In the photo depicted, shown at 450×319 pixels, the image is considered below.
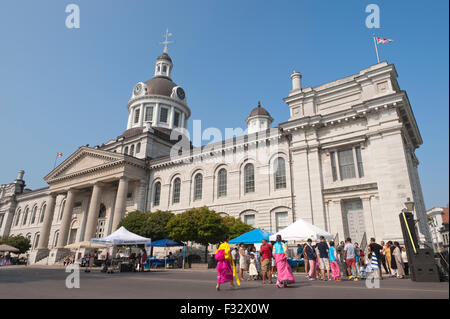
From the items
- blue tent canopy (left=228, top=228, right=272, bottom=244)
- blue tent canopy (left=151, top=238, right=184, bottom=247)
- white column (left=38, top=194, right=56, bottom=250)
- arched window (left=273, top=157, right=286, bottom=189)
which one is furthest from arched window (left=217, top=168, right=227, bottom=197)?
white column (left=38, top=194, right=56, bottom=250)

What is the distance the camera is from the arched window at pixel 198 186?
31897 mm

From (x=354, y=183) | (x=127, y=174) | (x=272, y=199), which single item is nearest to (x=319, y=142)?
(x=354, y=183)

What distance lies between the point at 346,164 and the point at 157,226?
18.2 m

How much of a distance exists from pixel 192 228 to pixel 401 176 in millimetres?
16111

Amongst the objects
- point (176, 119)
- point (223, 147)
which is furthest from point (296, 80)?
point (176, 119)

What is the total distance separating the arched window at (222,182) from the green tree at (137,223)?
7.86 m

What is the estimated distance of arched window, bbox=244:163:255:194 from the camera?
2825cm

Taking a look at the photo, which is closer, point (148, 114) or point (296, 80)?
point (296, 80)

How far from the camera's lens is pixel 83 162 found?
3931 cm

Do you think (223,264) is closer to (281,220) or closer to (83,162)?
(281,220)

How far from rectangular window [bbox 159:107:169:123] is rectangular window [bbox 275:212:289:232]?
33.3 m

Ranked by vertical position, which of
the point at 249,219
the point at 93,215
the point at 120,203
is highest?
the point at 120,203

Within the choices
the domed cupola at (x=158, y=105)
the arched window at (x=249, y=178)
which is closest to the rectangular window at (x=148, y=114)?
the domed cupola at (x=158, y=105)
